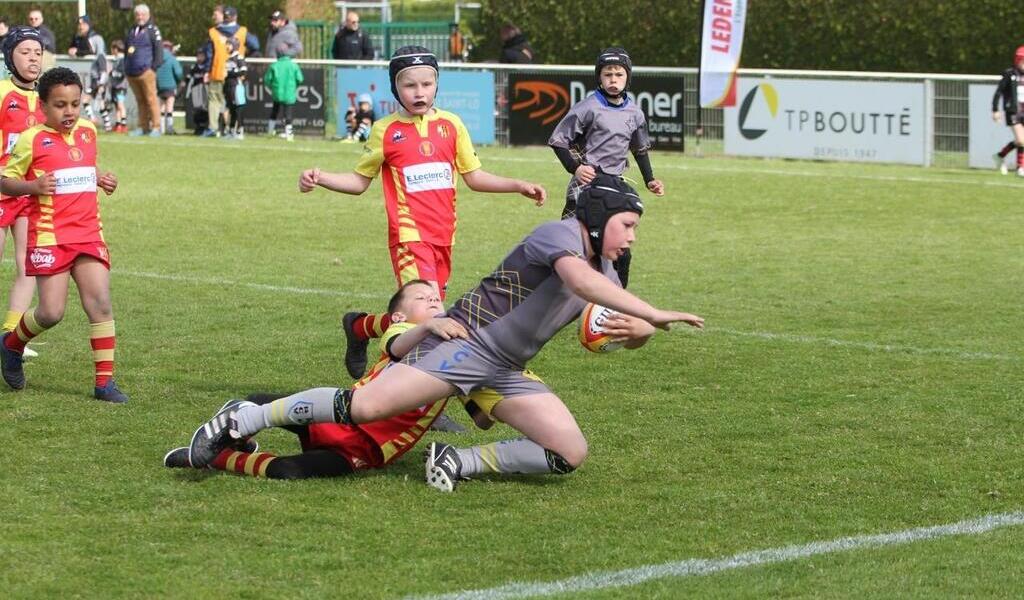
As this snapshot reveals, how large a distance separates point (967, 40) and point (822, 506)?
29470 millimetres

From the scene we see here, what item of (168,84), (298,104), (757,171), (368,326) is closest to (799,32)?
(298,104)

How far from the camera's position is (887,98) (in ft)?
84.6

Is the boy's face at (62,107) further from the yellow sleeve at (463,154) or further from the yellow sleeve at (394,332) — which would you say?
the yellow sleeve at (394,332)

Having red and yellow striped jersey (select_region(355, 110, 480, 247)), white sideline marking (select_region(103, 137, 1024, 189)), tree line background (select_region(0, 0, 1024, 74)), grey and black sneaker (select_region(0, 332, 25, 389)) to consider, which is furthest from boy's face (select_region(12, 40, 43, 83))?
tree line background (select_region(0, 0, 1024, 74))

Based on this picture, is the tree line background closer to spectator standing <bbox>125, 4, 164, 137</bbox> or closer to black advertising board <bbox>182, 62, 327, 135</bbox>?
black advertising board <bbox>182, 62, 327, 135</bbox>

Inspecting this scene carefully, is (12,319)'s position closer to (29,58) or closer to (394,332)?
(29,58)

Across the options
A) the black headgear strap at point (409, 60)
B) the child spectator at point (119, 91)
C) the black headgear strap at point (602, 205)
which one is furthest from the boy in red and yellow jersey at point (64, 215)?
the child spectator at point (119, 91)

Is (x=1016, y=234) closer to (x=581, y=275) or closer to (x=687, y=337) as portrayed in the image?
(x=687, y=337)

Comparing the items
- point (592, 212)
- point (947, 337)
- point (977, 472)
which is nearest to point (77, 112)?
point (592, 212)

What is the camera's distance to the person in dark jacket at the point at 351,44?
111 ft

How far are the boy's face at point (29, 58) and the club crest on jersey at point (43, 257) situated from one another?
1.56 m

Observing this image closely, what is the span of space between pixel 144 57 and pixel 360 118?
447 cm

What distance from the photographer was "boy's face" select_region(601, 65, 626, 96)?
512 inches

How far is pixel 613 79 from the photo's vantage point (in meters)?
13.0
